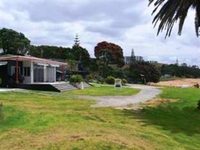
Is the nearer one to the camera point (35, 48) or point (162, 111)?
point (162, 111)

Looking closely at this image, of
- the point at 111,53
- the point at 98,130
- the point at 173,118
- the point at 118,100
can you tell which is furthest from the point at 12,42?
the point at 98,130

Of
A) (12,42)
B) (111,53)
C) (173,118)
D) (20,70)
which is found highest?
(12,42)

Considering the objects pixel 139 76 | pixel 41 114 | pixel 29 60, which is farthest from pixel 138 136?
pixel 139 76

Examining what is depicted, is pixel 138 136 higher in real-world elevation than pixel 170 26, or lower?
lower

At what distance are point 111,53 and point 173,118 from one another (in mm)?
83663

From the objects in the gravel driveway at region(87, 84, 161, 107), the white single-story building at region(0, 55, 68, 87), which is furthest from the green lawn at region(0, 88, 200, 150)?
the white single-story building at region(0, 55, 68, 87)

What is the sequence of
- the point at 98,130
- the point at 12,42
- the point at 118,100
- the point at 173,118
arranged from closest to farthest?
the point at 98,130
the point at 173,118
the point at 118,100
the point at 12,42

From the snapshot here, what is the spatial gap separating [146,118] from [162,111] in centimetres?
440

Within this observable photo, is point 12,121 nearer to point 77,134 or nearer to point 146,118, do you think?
point 77,134

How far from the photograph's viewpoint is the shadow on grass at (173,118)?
70.7ft

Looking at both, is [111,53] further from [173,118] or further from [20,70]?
[173,118]

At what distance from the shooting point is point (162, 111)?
91.2ft

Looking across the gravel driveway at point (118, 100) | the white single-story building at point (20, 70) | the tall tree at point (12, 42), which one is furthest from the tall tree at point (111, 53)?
the gravel driveway at point (118, 100)

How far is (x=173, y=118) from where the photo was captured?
25.3 m
